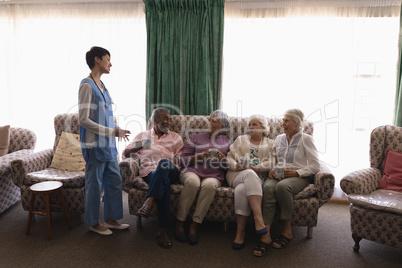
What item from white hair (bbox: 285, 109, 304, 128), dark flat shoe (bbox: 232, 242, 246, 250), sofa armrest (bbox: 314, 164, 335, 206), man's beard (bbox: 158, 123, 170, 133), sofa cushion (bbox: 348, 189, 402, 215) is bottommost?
dark flat shoe (bbox: 232, 242, 246, 250)

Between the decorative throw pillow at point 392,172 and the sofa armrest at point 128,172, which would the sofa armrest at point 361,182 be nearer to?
the decorative throw pillow at point 392,172

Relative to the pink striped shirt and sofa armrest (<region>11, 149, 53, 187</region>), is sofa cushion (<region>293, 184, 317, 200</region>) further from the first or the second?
sofa armrest (<region>11, 149, 53, 187</region>)

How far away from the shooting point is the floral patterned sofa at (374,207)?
7.45 ft

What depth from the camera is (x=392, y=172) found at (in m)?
2.74

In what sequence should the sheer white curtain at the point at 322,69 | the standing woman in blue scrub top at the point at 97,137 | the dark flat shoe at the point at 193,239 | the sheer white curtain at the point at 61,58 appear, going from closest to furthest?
the standing woman in blue scrub top at the point at 97,137 → the dark flat shoe at the point at 193,239 → the sheer white curtain at the point at 322,69 → the sheer white curtain at the point at 61,58

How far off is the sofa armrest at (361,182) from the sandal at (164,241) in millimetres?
1503

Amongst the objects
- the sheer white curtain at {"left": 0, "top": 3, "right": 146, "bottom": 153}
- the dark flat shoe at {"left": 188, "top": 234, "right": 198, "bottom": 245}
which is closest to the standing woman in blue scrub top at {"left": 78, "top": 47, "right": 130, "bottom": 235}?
the dark flat shoe at {"left": 188, "top": 234, "right": 198, "bottom": 245}

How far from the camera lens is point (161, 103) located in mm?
3621

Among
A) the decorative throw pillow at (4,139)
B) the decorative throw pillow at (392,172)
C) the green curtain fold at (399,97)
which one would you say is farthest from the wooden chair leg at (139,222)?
the green curtain fold at (399,97)

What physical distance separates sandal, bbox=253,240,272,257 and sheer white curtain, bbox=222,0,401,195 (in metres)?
1.59

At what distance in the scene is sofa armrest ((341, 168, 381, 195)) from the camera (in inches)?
98.0

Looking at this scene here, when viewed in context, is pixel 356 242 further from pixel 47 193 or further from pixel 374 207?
pixel 47 193

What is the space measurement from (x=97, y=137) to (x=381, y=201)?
7.56 ft

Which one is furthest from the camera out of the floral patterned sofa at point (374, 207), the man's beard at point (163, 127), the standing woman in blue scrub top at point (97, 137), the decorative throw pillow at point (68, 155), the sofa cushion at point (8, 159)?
the decorative throw pillow at point (68, 155)
